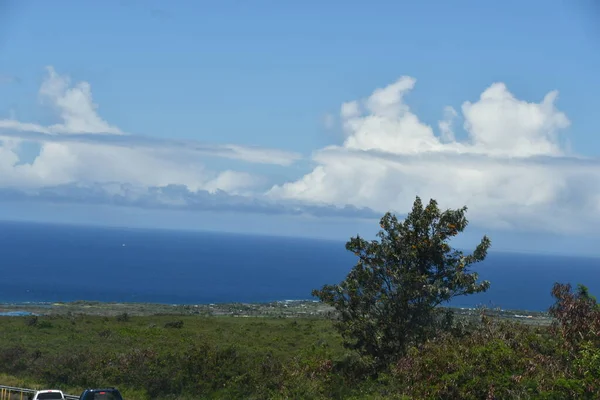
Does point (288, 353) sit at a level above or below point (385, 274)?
below

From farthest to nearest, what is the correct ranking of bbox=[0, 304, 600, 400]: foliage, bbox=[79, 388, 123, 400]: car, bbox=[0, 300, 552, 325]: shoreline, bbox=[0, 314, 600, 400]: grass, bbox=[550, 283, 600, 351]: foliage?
1. bbox=[0, 300, 552, 325]: shoreline
2. bbox=[550, 283, 600, 351]: foliage
3. bbox=[0, 314, 600, 400]: grass
4. bbox=[0, 304, 600, 400]: foliage
5. bbox=[79, 388, 123, 400]: car

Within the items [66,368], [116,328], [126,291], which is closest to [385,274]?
[66,368]

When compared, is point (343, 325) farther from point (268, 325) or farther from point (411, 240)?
point (268, 325)

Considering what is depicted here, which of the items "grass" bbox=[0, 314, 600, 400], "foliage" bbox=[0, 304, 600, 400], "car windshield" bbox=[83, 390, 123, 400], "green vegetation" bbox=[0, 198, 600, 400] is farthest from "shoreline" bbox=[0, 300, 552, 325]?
"car windshield" bbox=[83, 390, 123, 400]

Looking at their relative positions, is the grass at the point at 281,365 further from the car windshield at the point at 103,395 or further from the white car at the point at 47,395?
the white car at the point at 47,395

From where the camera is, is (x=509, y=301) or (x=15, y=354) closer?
(x=15, y=354)

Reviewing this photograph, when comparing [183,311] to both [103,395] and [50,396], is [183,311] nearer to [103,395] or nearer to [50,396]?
[50,396]

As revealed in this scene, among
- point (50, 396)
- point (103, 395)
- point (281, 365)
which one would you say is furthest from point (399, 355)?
point (50, 396)

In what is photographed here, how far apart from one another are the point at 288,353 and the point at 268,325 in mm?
19920

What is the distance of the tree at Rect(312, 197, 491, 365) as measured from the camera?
27.6 m

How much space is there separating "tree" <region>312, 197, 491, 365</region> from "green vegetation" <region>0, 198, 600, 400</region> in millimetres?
Answer: 43

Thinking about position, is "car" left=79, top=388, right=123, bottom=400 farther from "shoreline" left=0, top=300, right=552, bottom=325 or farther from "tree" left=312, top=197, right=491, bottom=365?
"shoreline" left=0, top=300, right=552, bottom=325

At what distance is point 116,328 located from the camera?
2203 inches

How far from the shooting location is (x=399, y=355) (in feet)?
A: 89.9
